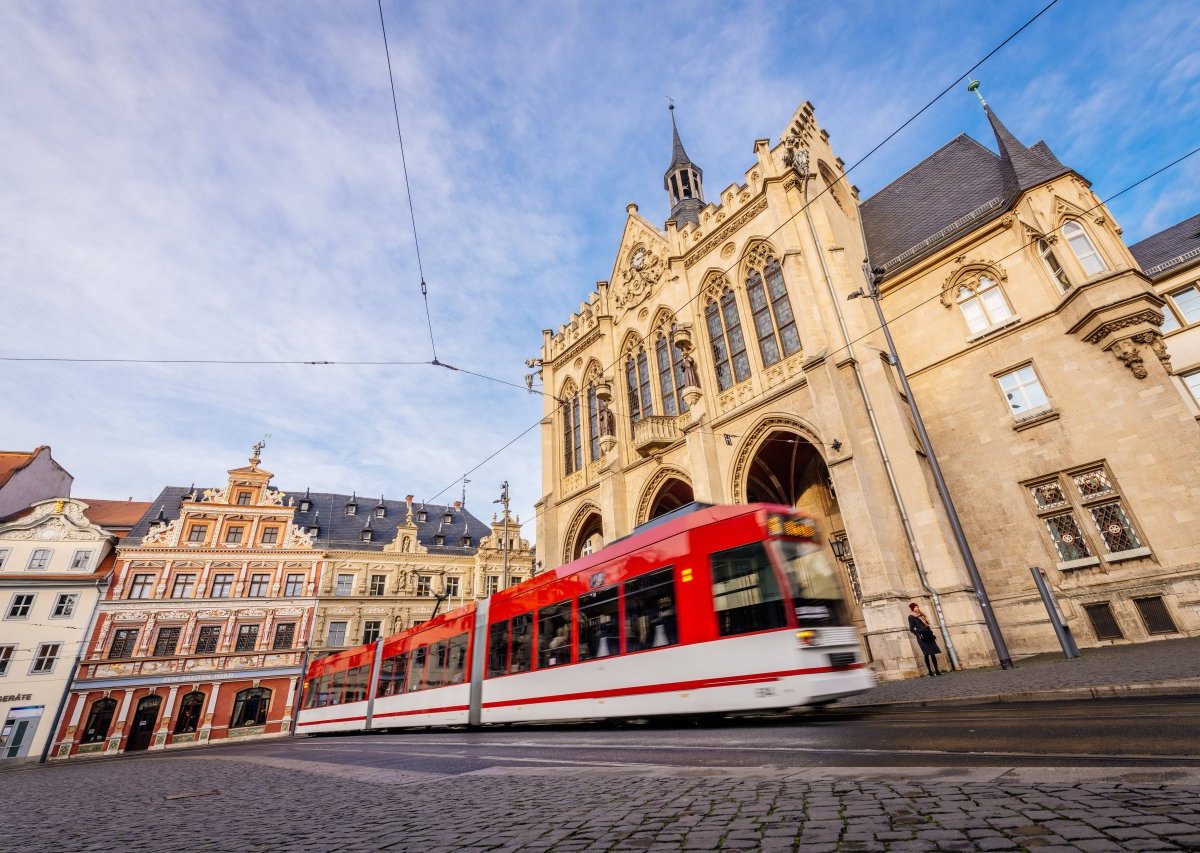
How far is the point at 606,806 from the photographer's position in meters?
3.00

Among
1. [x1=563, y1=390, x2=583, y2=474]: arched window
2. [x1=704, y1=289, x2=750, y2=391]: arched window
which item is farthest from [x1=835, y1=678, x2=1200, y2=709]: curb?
[x1=563, y1=390, x2=583, y2=474]: arched window

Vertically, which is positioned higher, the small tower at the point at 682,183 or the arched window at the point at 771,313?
the small tower at the point at 682,183

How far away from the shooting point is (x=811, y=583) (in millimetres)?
7719

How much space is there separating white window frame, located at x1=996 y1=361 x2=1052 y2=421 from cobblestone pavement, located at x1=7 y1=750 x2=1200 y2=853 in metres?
14.5

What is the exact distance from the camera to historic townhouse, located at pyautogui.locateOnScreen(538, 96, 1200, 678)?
12250 mm

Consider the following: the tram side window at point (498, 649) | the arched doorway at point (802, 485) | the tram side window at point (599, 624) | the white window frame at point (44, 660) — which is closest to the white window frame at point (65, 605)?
the white window frame at point (44, 660)

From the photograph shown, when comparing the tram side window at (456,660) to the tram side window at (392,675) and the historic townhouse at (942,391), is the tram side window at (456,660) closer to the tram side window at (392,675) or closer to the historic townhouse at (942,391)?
the tram side window at (392,675)

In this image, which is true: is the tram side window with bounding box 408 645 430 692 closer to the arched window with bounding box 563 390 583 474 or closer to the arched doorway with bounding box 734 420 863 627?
the arched doorway with bounding box 734 420 863 627

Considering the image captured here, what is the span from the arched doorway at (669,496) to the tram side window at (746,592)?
12.0m

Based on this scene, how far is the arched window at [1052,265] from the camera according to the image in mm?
13938

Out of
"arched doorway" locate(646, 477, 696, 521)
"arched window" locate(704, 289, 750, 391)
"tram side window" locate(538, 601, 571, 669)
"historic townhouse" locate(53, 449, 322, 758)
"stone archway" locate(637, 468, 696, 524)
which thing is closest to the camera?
"tram side window" locate(538, 601, 571, 669)

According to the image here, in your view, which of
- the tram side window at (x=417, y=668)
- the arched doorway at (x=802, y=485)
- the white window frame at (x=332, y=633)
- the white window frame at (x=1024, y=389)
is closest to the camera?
the white window frame at (x=1024, y=389)

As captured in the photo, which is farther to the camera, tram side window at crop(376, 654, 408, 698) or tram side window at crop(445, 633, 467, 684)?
tram side window at crop(376, 654, 408, 698)

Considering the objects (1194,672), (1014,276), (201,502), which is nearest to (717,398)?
(1014,276)
